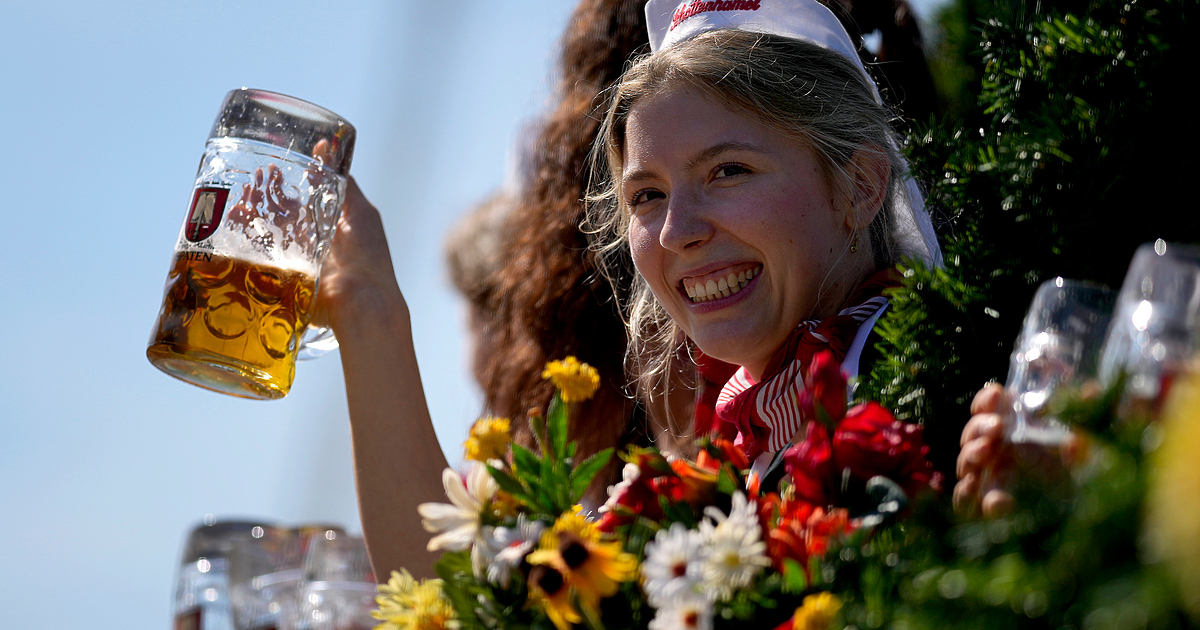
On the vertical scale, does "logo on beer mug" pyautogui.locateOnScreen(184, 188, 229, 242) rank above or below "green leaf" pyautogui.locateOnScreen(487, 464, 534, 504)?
above

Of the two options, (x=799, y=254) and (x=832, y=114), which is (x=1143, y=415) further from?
(x=832, y=114)

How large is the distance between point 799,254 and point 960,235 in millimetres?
530

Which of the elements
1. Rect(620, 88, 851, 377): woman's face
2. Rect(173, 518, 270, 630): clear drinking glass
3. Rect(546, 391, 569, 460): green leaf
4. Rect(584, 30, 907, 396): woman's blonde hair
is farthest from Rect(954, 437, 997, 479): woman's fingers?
Rect(173, 518, 270, 630): clear drinking glass

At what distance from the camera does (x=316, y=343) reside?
5.58 feet

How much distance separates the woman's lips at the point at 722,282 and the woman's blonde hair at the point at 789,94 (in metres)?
0.21

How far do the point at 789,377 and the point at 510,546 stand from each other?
0.65 m

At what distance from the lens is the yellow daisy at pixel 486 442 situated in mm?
835

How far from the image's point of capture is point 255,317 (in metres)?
1.38

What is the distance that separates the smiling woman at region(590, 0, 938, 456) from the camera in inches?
55.4

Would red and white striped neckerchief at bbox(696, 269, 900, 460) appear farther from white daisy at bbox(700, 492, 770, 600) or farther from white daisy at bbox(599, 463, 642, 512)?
white daisy at bbox(700, 492, 770, 600)

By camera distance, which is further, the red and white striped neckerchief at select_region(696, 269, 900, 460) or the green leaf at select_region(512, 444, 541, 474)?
the red and white striped neckerchief at select_region(696, 269, 900, 460)

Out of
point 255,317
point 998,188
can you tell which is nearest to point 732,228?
point 998,188

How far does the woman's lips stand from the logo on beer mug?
670mm

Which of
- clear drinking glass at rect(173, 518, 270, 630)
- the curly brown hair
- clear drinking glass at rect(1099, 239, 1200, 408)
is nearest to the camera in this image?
clear drinking glass at rect(1099, 239, 1200, 408)
